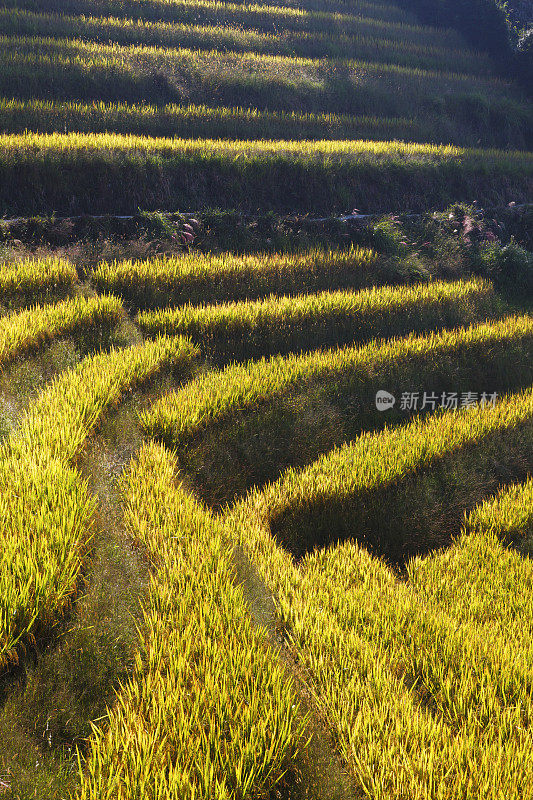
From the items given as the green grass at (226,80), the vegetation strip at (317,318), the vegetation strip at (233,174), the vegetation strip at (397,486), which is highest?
the green grass at (226,80)

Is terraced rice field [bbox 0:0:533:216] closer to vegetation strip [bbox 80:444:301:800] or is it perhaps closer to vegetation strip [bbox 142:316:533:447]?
vegetation strip [bbox 142:316:533:447]

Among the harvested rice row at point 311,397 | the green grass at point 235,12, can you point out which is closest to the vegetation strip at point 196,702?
the harvested rice row at point 311,397

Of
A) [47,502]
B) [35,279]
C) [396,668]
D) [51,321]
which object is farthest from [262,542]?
[35,279]

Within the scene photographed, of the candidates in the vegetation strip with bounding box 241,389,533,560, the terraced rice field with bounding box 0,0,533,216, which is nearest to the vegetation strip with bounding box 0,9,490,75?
the terraced rice field with bounding box 0,0,533,216

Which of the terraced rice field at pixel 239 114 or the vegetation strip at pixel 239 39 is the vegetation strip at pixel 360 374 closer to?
the terraced rice field at pixel 239 114

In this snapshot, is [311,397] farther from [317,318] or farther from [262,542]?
[262,542]

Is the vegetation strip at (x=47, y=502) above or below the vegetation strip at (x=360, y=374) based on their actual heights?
below
